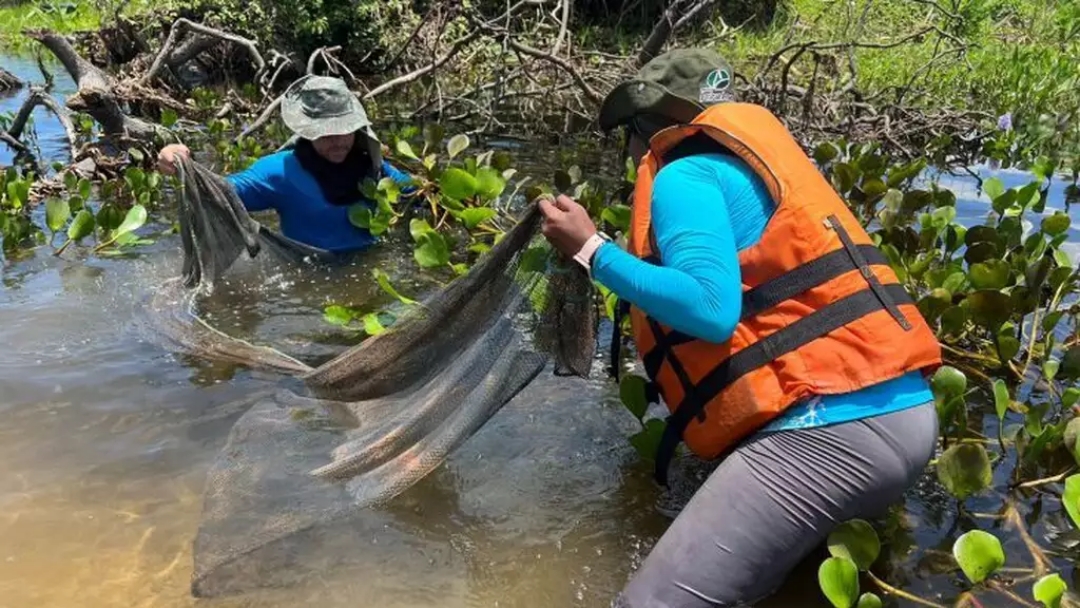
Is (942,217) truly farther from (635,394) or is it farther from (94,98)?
(94,98)

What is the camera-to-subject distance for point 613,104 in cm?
288

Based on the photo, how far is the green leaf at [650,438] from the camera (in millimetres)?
3283

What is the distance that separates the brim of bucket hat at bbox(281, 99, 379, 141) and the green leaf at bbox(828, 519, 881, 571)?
12.1 feet

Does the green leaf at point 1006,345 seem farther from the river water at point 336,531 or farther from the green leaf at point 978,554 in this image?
the green leaf at point 978,554

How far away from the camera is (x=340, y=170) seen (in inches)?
216

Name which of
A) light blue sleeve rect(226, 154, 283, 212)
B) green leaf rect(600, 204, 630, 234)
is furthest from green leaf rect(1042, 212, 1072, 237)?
light blue sleeve rect(226, 154, 283, 212)

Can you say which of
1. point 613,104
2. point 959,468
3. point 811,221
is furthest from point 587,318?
point 959,468

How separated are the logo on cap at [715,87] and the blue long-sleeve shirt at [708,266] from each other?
280 millimetres

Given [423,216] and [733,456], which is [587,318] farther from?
[423,216]

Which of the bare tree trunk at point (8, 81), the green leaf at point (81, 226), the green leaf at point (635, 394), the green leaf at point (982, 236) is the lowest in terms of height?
the bare tree trunk at point (8, 81)

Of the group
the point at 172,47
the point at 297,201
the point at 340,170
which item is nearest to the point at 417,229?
the point at 340,170

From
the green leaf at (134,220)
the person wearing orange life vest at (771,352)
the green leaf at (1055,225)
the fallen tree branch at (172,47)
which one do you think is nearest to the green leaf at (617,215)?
the green leaf at (1055,225)

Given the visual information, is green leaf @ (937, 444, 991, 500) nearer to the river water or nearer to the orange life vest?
the river water

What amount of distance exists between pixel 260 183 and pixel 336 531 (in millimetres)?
2803
